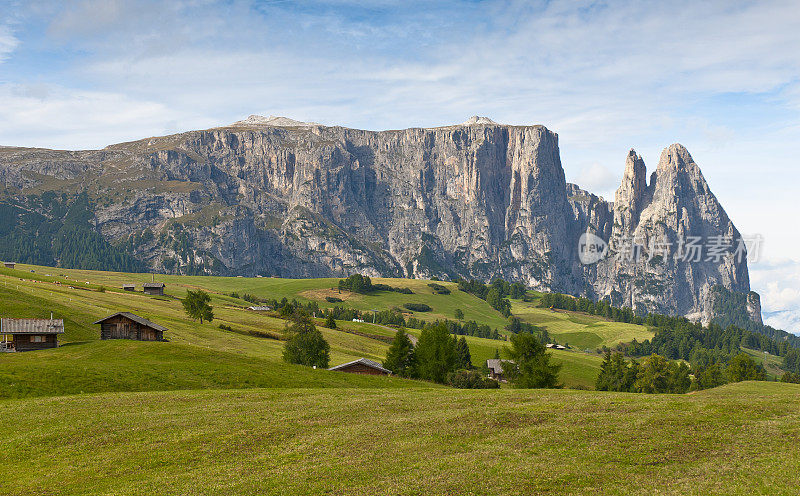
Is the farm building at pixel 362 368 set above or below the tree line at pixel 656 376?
above

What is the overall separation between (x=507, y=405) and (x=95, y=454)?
25886mm

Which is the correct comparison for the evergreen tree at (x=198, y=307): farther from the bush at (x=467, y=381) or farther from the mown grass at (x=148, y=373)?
the bush at (x=467, y=381)

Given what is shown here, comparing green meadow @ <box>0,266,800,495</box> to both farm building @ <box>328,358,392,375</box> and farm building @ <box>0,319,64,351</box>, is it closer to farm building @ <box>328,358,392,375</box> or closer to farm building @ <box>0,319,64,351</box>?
farm building @ <box>0,319,64,351</box>

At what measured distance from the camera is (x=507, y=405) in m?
42.8

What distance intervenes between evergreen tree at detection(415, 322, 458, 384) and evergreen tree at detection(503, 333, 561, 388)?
9.57 meters

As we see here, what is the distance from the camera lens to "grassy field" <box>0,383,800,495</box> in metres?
25.6

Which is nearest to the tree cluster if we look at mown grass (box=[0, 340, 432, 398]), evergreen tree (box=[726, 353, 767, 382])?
mown grass (box=[0, 340, 432, 398])

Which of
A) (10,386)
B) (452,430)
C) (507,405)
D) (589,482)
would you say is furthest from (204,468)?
(10,386)

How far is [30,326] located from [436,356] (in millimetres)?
58374

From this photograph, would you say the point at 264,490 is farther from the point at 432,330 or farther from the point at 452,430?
the point at 432,330

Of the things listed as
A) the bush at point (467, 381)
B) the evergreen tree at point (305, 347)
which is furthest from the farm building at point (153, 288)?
the bush at point (467, 381)

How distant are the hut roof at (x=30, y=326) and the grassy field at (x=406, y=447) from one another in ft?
144

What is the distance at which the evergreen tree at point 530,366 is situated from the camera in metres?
87.6

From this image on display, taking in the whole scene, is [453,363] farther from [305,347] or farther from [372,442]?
[372,442]
